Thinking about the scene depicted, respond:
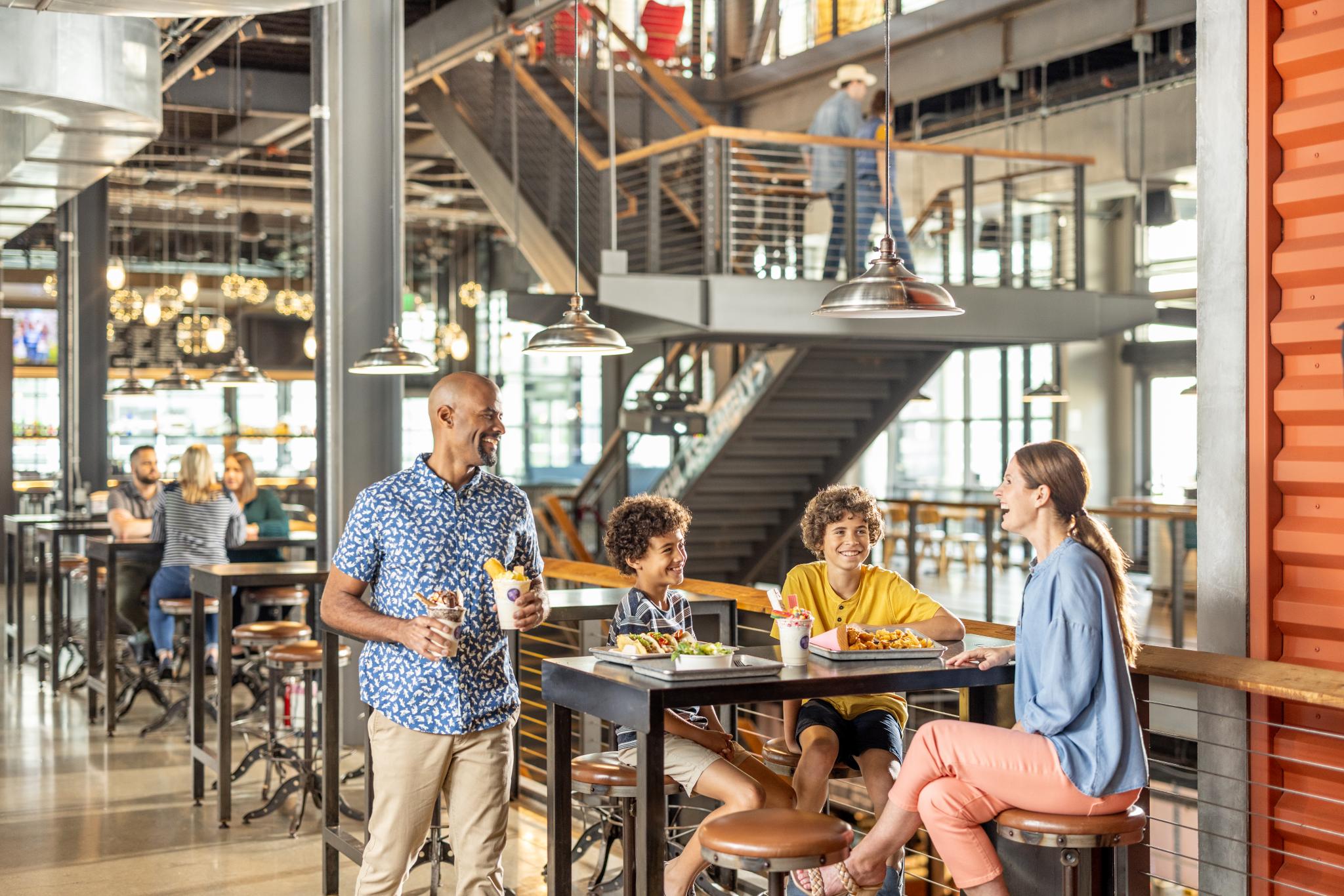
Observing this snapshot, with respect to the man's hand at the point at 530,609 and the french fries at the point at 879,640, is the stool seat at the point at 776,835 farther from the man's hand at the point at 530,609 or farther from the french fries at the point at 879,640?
the man's hand at the point at 530,609

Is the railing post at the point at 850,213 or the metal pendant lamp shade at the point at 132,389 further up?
the railing post at the point at 850,213

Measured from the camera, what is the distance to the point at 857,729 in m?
3.87

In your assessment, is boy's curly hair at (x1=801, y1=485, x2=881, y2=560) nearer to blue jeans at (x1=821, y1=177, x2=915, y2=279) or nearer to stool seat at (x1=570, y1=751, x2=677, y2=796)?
stool seat at (x1=570, y1=751, x2=677, y2=796)

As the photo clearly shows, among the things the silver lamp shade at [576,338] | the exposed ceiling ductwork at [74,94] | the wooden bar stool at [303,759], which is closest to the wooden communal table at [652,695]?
the silver lamp shade at [576,338]

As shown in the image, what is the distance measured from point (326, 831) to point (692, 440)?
7.06 m

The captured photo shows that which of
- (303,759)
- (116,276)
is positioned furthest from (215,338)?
(303,759)

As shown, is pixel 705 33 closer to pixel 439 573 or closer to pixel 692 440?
pixel 692 440

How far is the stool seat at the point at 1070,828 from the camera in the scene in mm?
3039

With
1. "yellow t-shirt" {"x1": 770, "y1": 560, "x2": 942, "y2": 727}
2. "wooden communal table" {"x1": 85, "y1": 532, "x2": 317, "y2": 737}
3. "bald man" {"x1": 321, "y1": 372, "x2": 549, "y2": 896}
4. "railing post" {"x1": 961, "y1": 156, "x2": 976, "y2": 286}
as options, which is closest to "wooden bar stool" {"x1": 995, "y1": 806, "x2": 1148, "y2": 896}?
"yellow t-shirt" {"x1": 770, "y1": 560, "x2": 942, "y2": 727}

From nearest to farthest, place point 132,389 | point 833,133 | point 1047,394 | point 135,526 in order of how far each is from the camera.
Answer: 1. point 135,526
2. point 833,133
3. point 132,389
4. point 1047,394

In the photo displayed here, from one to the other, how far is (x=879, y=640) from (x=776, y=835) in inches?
28.0

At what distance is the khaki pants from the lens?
11.3 feet

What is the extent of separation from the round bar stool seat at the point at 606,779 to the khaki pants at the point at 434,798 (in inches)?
8.9

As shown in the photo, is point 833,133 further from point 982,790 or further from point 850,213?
point 982,790
